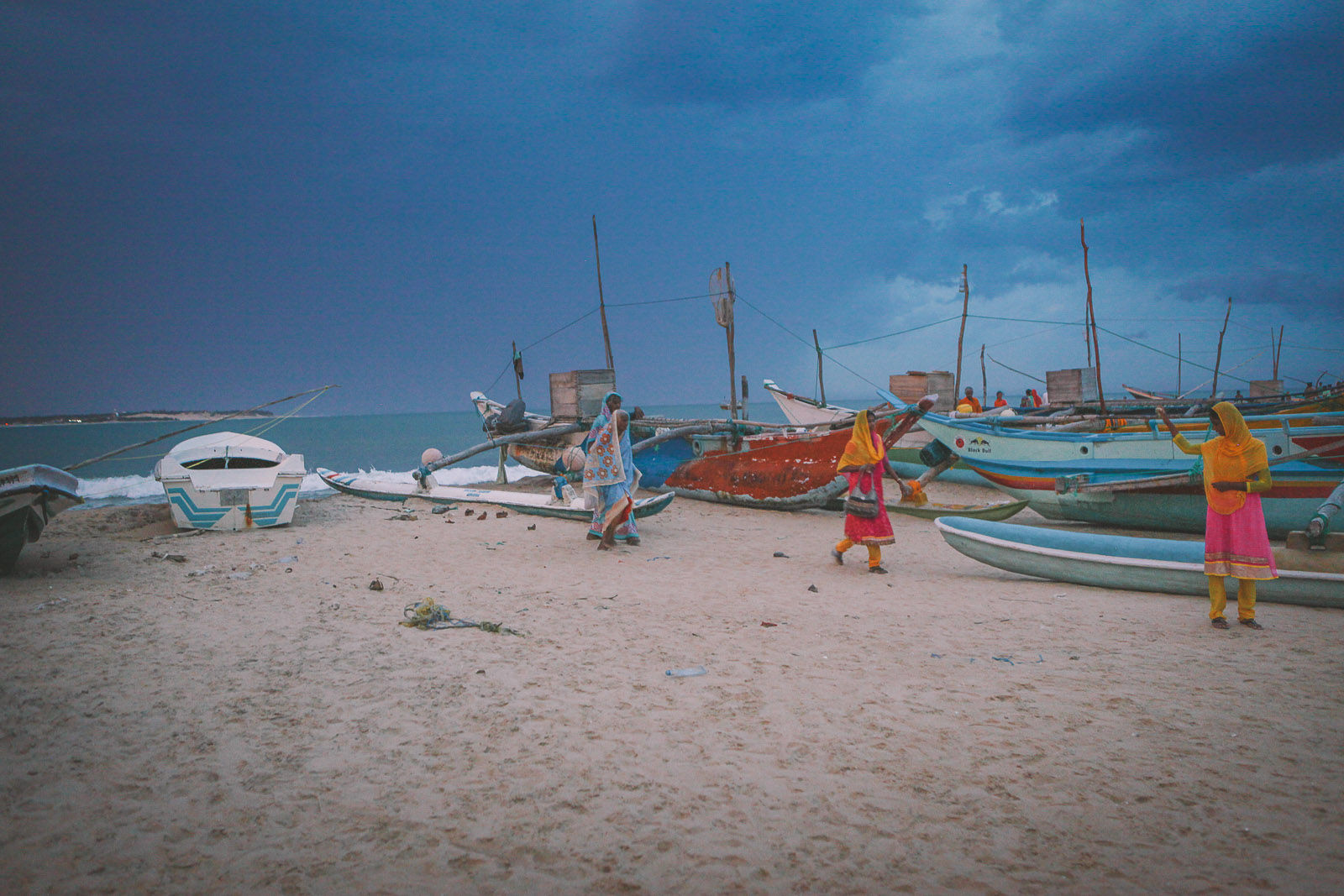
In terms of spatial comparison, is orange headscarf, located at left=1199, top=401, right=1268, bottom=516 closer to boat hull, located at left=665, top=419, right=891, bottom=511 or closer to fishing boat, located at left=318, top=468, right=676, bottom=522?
boat hull, located at left=665, top=419, right=891, bottom=511

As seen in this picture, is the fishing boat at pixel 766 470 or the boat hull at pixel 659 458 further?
the boat hull at pixel 659 458

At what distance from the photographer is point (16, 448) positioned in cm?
4647

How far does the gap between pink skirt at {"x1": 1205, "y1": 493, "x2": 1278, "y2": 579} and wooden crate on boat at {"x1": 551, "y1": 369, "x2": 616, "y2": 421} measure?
11376 mm

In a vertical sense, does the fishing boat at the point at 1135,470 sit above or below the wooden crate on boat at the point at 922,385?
below

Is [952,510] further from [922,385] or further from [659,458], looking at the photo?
[922,385]

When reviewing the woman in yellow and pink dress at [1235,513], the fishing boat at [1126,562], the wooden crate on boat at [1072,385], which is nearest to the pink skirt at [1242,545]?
the woman in yellow and pink dress at [1235,513]

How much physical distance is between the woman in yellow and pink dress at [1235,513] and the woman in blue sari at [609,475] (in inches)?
227

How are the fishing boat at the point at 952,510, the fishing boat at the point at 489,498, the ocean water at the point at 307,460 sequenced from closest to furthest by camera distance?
the fishing boat at the point at 952,510
the fishing boat at the point at 489,498
the ocean water at the point at 307,460

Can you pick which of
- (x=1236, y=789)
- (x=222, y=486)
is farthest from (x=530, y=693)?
(x=222, y=486)

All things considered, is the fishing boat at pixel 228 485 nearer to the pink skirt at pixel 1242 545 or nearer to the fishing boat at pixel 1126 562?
the fishing boat at pixel 1126 562

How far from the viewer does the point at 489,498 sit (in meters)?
12.1

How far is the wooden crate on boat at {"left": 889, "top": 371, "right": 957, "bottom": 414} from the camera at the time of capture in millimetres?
19391

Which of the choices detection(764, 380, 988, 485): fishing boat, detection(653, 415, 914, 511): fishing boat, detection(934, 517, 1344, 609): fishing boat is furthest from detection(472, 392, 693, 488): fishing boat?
detection(934, 517, 1344, 609): fishing boat

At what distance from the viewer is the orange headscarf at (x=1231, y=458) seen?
5035 millimetres
